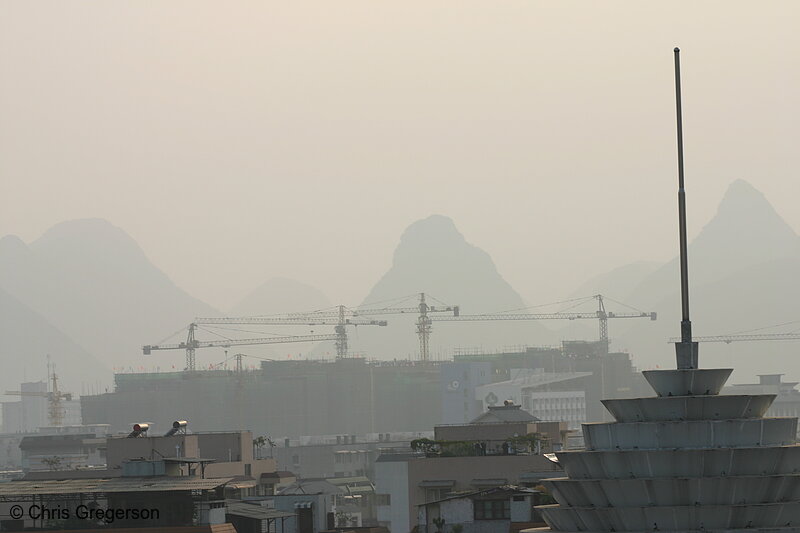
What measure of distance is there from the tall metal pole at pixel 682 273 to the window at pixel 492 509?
4496cm

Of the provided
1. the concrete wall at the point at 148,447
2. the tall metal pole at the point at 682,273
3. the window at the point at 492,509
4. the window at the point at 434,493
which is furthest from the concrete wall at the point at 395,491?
the tall metal pole at the point at 682,273

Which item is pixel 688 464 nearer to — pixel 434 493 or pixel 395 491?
pixel 434 493

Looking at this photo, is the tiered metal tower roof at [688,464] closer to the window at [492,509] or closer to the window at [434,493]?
the window at [492,509]

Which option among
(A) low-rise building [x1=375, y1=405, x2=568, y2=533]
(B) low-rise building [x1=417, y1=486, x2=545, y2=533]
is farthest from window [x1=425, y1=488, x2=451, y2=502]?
(B) low-rise building [x1=417, y1=486, x2=545, y2=533]

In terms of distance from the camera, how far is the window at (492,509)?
82.8 m

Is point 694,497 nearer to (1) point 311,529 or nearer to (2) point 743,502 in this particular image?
(2) point 743,502

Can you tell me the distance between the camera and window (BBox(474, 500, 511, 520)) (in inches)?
3259

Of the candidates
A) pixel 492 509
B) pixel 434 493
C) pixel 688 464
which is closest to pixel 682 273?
pixel 688 464

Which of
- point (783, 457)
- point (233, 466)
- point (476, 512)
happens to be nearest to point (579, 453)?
point (783, 457)

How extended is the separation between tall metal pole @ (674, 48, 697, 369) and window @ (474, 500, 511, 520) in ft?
147

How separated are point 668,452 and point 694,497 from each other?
0.97 m

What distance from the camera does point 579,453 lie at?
121 ft

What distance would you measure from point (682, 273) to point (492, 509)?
154 ft

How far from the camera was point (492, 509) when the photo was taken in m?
83.4
